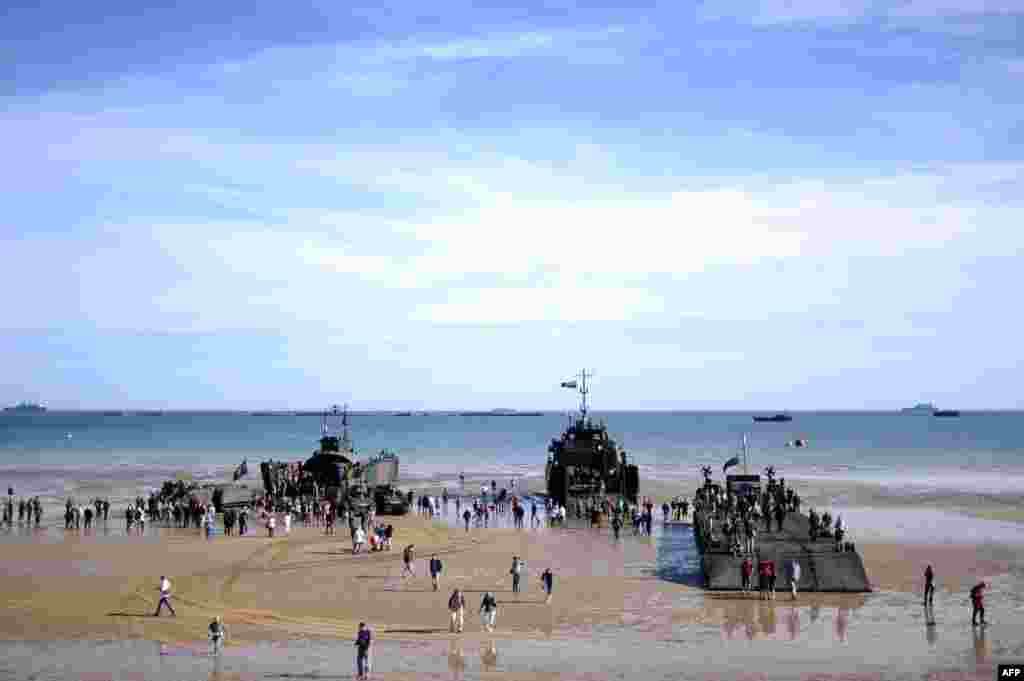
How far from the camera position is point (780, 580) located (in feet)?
110

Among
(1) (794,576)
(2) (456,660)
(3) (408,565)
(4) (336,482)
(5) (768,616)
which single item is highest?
(4) (336,482)

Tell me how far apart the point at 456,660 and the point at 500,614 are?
515cm

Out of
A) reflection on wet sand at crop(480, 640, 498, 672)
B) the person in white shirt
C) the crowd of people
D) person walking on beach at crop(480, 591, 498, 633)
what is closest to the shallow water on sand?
reflection on wet sand at crop(480, 640, 498, 672)

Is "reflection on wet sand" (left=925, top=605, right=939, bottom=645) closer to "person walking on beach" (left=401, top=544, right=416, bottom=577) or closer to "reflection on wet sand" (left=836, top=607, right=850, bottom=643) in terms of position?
"reflection on wet sand" (left=836, top=607, right=850, bottom=643)

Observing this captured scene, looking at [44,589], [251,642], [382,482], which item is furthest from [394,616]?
[382,482]

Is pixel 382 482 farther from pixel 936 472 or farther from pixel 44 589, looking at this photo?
pixel 936 472

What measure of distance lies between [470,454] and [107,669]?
114 meters

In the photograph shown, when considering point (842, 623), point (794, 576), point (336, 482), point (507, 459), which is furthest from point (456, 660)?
point (507, 459)

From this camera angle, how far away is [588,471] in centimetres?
6200

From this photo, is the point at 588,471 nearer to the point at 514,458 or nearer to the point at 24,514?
Result: the point at 24,514

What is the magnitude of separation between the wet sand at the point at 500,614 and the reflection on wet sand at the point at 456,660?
0.26 feet

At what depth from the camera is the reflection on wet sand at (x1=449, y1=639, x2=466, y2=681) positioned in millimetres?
23622

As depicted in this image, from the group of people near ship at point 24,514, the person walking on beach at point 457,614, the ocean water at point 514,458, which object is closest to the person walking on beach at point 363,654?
the person walking on beach at point 457,614

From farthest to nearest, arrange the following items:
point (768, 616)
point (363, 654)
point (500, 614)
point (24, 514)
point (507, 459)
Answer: point (507, 459) → point (24, 514) → point (500, 614) → point (768, 616) → point (363, 654)
